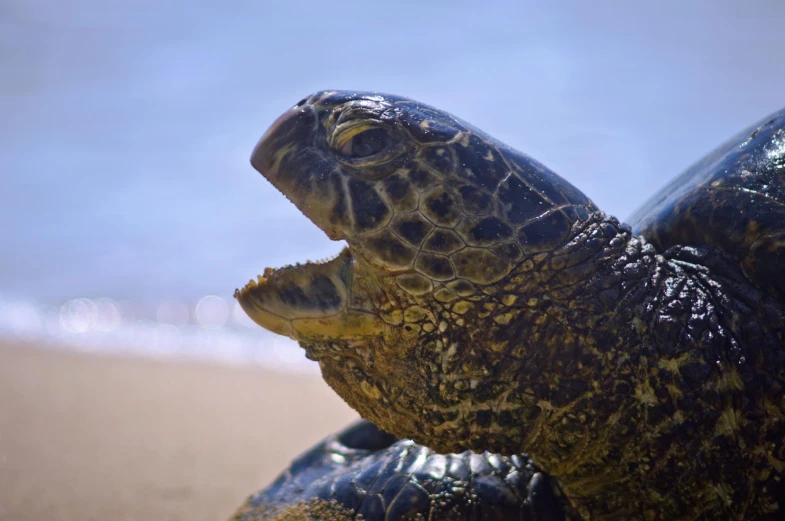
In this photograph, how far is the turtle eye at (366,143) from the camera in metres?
1.71

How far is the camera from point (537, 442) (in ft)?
5.71

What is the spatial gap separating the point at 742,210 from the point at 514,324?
79 cm

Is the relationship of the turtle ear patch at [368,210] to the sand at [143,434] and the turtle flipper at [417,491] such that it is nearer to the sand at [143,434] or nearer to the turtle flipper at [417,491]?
the turtle flipper at [417,491]

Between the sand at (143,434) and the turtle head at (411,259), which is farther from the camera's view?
the sand at (143,434)

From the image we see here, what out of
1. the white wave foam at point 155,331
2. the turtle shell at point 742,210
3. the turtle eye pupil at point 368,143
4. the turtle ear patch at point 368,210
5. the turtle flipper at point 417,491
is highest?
the white wave foam at point 155,331

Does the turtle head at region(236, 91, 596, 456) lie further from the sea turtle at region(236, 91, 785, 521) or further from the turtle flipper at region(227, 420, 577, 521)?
the turtle flipper at region(227, 420, 577, 521)

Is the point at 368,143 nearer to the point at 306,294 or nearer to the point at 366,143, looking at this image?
the point at 366,143

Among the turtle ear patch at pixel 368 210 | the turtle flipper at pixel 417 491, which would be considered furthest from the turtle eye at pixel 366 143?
the turtle flipper at pixel 417 491

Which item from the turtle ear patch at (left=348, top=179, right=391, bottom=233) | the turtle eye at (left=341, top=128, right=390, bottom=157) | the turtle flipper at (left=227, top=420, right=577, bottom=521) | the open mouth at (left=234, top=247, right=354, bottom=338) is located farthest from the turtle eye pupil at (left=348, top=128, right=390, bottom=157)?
the turtle flipper at (left=227, top=420, right=577, bottom=521)

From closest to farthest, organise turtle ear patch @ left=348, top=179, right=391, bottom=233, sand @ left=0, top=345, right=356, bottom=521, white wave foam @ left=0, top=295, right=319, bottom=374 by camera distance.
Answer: turtle ear patch @ left=348, top=179, right=391, bottom=233
sand @ left=0, top=345, right=356, bottom=521
white wave foam @ left=0, top=295, right=319, bottom=374

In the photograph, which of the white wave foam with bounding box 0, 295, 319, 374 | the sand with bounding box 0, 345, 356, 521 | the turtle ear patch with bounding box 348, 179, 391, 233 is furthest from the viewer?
the white wave foam with bounding box 0, 295, 319, 374

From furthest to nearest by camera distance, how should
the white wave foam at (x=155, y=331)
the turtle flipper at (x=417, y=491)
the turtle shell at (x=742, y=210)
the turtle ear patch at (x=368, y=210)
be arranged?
the white wave foam at (x=155, y=331)
the turtle flipper at (x=417, y=491)
the turtle shell at (x=742, y=210)
the turtle ear patch at (x=368, y=210)

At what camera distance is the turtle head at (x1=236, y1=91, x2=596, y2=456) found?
164cm

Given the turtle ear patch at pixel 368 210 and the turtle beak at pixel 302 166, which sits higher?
the turtle beak at pixel 302 166
